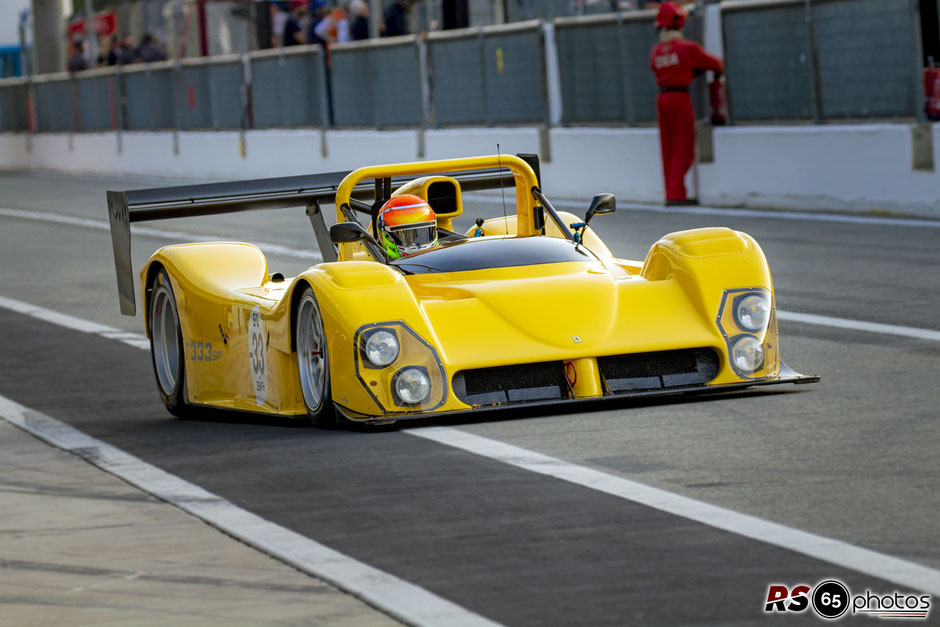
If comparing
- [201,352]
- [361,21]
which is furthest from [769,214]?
[361,21]

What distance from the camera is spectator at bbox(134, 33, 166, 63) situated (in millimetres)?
42188

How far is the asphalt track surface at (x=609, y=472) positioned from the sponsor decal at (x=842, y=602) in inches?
2.5

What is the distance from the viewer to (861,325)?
11.4 meters

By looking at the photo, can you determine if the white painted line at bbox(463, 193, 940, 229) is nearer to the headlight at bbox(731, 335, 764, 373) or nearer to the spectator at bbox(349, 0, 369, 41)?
the spectator at bbox(349, 0, 369, 41)

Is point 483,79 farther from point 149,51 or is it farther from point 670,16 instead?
point 149,51

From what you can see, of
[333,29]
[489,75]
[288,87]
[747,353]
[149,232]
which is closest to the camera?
[747,353]

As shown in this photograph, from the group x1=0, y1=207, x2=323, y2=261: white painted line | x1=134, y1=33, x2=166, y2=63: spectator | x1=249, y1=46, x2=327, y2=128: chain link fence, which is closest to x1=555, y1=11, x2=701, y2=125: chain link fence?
x1=0, y1=207, x2=323, y2=261: white painted line

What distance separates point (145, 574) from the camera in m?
5.98

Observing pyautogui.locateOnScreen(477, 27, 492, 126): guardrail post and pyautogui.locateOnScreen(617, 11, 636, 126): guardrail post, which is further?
pyautogui.locateOnScreen(477, 27, 492, 126): guardrail post

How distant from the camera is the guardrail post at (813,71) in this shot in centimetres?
1998

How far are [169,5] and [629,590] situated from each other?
1695 inches

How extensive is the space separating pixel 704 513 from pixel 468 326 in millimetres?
2416

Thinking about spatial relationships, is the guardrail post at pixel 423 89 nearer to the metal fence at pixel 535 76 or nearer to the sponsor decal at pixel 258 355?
the metal fence at pixel 535 76

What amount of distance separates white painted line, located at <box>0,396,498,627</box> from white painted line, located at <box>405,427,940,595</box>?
1.05 metres
